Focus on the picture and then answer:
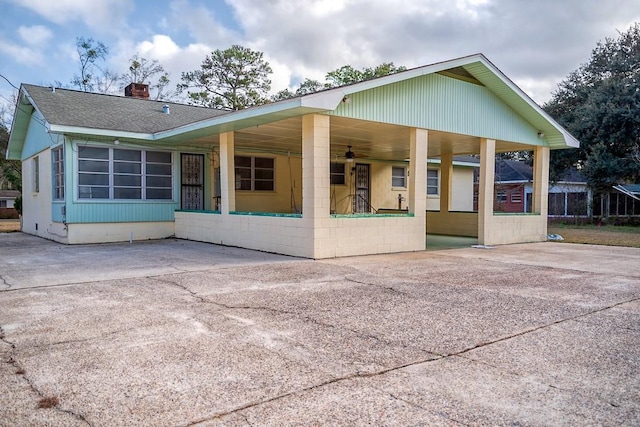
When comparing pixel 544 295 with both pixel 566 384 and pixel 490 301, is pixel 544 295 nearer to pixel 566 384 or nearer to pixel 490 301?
pixel 490 301

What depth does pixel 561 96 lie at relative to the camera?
2736cm

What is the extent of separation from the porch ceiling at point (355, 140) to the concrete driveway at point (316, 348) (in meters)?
4.20

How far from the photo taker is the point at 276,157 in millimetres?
14844

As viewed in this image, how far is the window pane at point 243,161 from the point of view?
14.2 meters

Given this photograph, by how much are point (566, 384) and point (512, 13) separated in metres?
15.2

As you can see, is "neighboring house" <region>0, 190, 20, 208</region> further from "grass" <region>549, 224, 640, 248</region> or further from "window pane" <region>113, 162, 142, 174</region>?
"grass" <region>549, 224, 640, 248</region>

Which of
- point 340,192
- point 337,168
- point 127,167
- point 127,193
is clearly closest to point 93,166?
point 127,167

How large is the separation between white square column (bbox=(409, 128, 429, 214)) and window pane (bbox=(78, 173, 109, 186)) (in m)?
7.89

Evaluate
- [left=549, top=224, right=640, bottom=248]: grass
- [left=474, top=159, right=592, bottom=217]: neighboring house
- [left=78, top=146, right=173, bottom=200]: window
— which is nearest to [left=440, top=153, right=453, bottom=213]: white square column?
[left=549, top=224, right=640, bottom=248]: grass

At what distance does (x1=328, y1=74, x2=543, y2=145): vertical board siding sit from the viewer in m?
9.27

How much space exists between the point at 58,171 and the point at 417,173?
31.3 feet

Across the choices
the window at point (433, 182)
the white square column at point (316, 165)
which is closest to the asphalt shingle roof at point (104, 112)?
the white square column at point (316, 165)

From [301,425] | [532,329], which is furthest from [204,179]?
[301,425]

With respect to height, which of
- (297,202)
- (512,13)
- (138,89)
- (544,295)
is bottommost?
(544,295)
